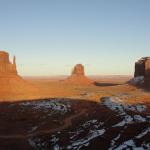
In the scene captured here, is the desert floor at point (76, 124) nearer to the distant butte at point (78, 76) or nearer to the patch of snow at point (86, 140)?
the patch of snow at point (86, 140)

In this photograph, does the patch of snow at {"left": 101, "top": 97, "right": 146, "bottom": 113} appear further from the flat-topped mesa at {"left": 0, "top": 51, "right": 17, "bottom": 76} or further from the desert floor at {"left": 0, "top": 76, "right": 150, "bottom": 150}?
the flat-topped mesa at {"left": 0, "top": 51, "right": 17, "bottom": 76}

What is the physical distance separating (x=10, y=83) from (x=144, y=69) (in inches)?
2113

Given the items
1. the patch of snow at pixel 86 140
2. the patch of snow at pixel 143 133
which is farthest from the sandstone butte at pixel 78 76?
the patch of snow at pixel 143 133

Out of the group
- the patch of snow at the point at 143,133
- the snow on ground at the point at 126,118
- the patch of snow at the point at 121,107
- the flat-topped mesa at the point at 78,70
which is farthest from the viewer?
the flat-topped mesa at the point at 78,70

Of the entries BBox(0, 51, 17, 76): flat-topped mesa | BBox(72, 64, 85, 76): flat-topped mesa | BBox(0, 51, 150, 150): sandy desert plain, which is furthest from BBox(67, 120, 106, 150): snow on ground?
BBox(72, 64, 85, 76): flat-topped mesa

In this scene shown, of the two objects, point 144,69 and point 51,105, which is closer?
point 51,105

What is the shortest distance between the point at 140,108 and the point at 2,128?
29.5m

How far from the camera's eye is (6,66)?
107 m

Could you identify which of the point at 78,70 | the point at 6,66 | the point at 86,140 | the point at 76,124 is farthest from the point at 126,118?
the point at 78,70

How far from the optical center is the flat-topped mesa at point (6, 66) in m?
105

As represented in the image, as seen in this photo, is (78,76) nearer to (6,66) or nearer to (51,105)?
(6,66)

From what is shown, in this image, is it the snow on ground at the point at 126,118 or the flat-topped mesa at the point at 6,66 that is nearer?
the snow on ground at the point at 126,118

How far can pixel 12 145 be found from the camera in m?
53.9

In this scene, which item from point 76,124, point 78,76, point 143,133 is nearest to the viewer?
point 143,133
